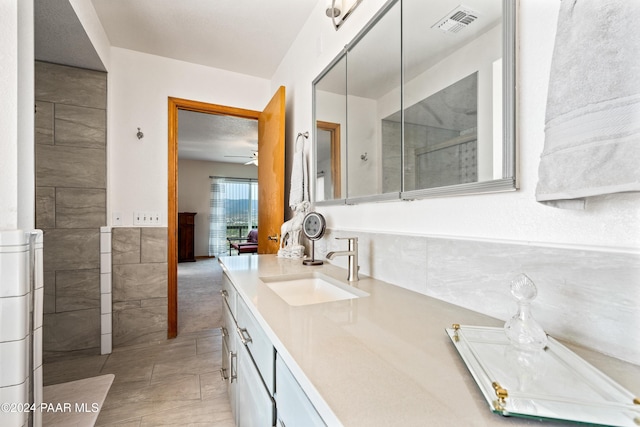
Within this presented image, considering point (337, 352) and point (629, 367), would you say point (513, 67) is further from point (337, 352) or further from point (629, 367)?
point (337, 352)

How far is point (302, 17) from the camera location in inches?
82.0

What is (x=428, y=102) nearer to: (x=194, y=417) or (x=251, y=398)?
Result: (x=251, y=398)

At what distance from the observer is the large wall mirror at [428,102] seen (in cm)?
79

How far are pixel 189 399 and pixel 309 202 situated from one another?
1422 mm

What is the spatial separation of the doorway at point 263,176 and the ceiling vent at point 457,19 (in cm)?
146

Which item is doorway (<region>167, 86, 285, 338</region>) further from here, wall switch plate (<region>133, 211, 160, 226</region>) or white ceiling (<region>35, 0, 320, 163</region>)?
white ceiling (<region>35, 0, 320, 163</region>)

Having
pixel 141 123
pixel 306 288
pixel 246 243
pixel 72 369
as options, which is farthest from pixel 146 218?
pixel 246 243

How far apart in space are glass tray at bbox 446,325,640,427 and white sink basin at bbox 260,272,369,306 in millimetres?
728

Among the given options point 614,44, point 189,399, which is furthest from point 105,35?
point 614,44

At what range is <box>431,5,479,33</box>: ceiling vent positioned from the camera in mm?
885

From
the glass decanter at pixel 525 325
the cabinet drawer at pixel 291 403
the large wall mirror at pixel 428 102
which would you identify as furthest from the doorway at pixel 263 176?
the glass decanter at pixel 525 325

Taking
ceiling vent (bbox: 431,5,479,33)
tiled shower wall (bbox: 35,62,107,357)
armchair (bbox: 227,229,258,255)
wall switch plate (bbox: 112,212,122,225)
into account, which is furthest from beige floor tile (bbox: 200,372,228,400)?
armchair (bbox: 227,229,258,255)

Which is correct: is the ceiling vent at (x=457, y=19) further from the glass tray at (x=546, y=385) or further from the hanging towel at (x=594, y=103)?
the glass tray at (x=546, y=385)

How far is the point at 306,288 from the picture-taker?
4.69 feet
